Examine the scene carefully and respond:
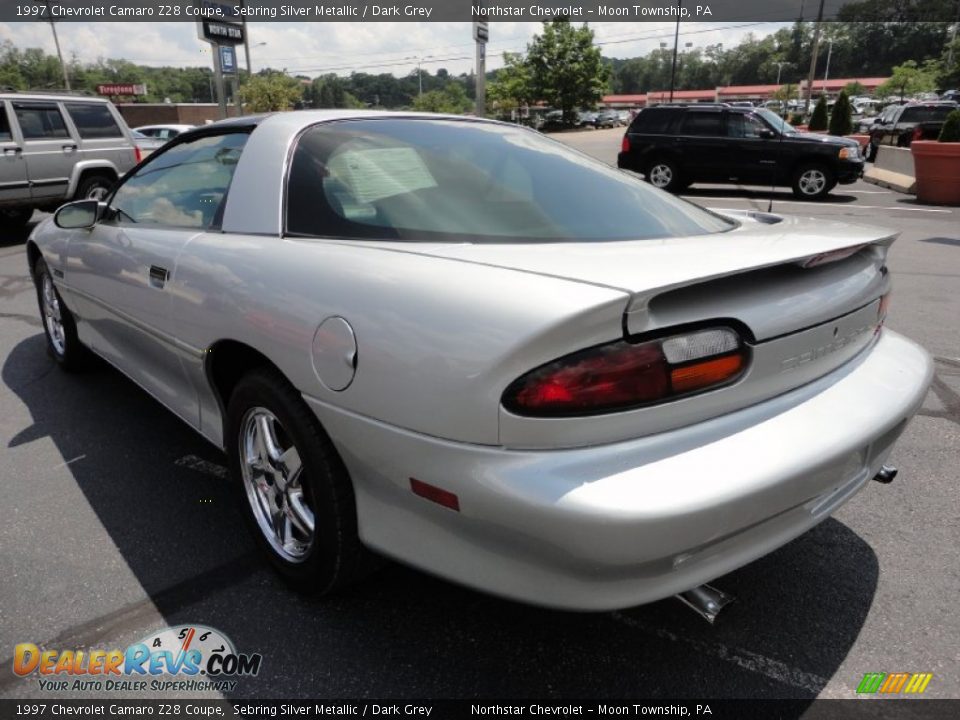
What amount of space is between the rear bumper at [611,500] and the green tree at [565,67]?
173ft

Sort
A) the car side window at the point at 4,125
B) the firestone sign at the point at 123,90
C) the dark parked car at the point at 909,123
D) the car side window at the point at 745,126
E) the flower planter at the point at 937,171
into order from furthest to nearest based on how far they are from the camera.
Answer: the firestone sign at the point at 123,90 < the dark parked car at the point at 909,123 < the car side window at the point at 745,126 < the flower planter at the point at 937,171 < the car side window at the point at 4,125

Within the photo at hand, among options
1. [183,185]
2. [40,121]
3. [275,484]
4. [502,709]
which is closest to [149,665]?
[275,484]

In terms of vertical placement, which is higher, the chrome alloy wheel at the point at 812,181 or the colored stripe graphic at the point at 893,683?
the colored stripe graphic at the point at 893,683

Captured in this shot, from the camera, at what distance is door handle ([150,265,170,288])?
104 inches

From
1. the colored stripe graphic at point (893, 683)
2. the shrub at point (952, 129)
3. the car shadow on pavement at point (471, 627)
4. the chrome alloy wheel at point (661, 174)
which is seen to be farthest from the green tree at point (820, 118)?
the colored stripe graphic at point (893, 683)

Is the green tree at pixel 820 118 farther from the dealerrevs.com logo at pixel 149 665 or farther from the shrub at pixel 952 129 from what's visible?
the dealerrevs.com logo at pixel 149 665

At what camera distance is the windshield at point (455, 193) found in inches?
83.5

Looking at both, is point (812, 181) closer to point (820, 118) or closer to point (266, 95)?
point (820, 118)

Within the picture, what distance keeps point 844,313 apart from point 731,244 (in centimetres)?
39

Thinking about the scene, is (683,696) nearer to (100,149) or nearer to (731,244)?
(731,244)

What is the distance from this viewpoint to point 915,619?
2.15 metres

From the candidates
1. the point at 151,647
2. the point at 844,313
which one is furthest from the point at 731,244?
the point at 151,647

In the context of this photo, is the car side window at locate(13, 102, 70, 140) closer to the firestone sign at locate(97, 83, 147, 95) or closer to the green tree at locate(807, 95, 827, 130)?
the green tree at locate(807, 95, 827, 130)

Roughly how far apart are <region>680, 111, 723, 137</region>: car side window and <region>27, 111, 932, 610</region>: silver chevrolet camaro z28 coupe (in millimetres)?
12659
